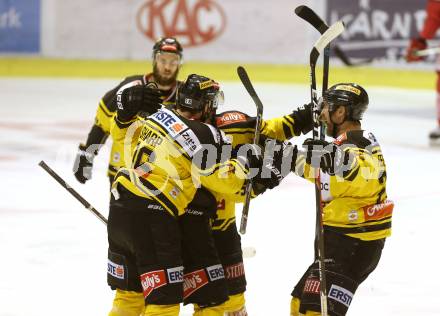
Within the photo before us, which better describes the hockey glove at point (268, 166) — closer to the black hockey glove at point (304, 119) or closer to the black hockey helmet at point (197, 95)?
the black hockey helmet at point (197, 95)

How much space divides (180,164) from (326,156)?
1.66 ft

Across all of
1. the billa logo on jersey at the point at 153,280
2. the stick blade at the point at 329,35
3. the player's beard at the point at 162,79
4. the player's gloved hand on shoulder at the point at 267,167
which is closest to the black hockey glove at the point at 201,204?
the player's gloved hand on shoulder at the point at 267,167

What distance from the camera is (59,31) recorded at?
40.5 ft

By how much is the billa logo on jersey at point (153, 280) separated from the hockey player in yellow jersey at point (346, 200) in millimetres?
532

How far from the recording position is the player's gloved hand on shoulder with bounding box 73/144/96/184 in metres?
5.47

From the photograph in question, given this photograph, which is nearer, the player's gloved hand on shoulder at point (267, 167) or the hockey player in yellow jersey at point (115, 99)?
the player's gloved hand on shoulder at point (267, 167)

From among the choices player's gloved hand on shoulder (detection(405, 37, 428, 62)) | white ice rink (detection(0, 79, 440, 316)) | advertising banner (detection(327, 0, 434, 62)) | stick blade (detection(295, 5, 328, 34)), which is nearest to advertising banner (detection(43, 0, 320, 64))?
advertising banner (detection(327, 0, 434, 62))

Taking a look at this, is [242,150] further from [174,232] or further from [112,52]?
[112,52]

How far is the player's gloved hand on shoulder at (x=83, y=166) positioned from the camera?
5.47 m

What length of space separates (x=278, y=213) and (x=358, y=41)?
5.60 metres

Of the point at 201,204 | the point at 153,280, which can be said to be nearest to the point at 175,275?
the point at 153,280

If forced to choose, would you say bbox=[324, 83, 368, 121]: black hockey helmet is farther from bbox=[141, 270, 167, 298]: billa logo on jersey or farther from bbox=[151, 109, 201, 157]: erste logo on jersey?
bbox=[141, 270, 167, 298]: billa logo on jersey

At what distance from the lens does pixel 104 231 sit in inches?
232

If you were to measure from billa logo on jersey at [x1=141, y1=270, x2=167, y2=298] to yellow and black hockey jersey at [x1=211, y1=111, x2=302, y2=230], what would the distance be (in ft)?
1.38
